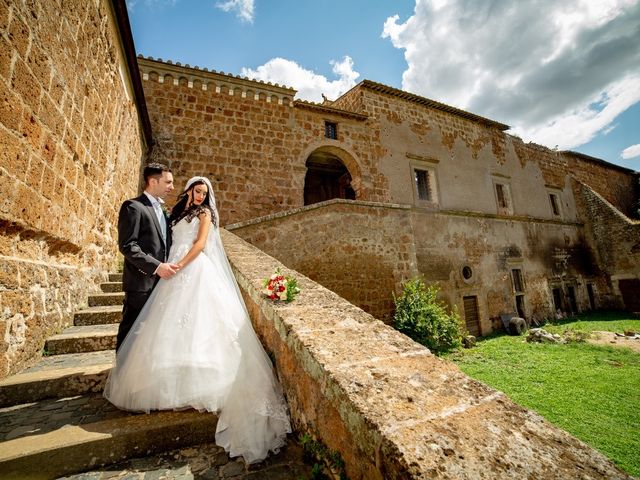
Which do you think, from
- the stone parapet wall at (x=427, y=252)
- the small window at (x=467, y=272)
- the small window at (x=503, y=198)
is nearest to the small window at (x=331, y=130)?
the stone parapet wall at (x=427, y=252)

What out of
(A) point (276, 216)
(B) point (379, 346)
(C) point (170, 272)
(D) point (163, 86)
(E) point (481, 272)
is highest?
(D) point (163, 86)

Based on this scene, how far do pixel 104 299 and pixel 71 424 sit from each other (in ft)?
7.63

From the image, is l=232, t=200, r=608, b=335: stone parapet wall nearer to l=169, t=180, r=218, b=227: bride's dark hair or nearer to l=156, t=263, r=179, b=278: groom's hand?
l=169, t=180, r=218, b=227: bride's dark hair

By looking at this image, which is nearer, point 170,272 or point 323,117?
point 170,272

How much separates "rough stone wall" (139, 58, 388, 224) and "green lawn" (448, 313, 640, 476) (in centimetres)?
775

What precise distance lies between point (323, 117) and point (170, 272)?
10377mm

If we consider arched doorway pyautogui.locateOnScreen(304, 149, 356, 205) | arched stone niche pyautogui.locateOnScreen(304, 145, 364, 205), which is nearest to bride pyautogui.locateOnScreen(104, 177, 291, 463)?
arched stone niche pyautogui.locateOnScreen(304, 145, 364, 205)

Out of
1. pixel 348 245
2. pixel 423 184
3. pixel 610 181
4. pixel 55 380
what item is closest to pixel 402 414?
pixel 55 380

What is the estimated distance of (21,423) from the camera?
6.07 ft

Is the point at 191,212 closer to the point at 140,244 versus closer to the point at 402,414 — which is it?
the point at 140,244

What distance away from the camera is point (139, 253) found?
7.50 ft

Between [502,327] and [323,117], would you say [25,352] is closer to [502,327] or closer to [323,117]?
[323,117]

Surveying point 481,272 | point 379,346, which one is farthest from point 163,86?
point 481,272

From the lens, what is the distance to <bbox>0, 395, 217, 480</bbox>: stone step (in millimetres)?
1561
